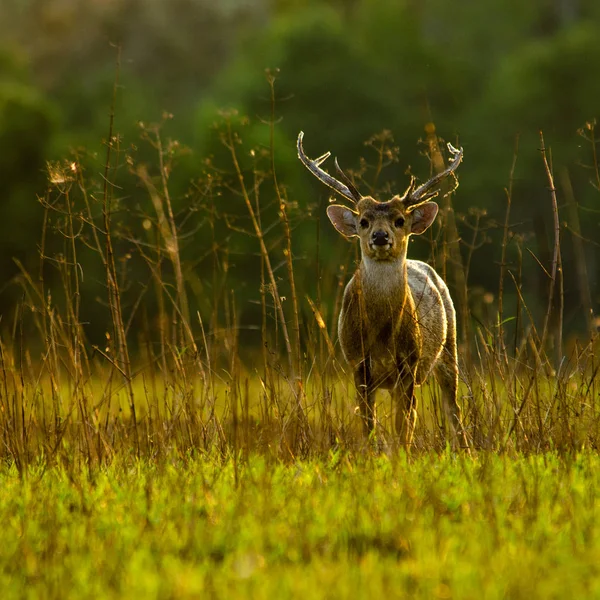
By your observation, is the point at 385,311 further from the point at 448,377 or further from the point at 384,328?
the point at 448,377

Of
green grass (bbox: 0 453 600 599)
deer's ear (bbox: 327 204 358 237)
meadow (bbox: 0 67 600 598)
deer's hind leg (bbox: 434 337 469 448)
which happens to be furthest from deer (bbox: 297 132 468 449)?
green grass (bbox: 0 453 600 599)

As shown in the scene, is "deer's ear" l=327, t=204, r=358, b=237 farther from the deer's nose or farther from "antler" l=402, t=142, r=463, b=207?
the deer's nose

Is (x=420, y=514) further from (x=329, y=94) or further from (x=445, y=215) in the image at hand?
(x=329, y=94)

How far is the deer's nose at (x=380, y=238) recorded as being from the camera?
7.72 metres

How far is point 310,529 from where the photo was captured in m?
5.02

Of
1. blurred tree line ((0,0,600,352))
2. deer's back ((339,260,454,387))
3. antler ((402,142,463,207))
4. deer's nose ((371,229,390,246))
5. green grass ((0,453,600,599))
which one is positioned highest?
blurred tree line ((0,0,600,352))

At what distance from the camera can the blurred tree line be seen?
28500mm

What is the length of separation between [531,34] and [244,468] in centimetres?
3644

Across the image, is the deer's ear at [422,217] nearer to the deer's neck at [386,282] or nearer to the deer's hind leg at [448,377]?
the deer's neck at [386,282]

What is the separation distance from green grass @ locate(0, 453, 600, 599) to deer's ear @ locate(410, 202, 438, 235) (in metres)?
2.17

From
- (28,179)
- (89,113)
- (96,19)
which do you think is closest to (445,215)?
(28,179)

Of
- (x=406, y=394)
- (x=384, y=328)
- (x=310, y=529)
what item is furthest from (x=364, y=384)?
(x=310, y=529)

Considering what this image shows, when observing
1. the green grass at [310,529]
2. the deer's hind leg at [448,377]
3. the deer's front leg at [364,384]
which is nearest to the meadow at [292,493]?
the green grass at [310,529]

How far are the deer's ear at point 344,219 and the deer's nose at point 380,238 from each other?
47 cm
